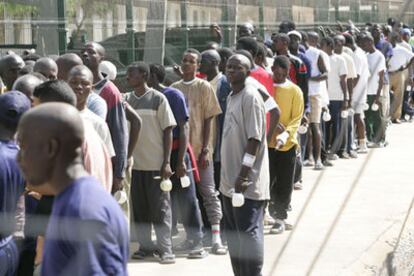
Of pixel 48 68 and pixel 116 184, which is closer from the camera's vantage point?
pixel 48 68

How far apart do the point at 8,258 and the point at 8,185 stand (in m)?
0.36

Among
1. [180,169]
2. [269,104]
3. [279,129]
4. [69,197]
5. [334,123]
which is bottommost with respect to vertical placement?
[334,123]

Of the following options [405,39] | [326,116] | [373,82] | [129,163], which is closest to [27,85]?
[129,163]

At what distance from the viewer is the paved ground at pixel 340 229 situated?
7637mm

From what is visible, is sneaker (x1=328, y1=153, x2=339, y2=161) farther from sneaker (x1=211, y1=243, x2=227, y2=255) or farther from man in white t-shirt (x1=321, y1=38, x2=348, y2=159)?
sneaker (x1=211, y1=243, x2=227, y2=255)

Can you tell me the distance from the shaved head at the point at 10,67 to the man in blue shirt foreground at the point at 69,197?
13.2 ft

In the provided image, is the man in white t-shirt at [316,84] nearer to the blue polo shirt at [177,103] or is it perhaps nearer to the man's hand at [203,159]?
the man's hand at [203,159]

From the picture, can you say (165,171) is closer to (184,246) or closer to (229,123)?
(184,246)

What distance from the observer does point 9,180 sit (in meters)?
4.79

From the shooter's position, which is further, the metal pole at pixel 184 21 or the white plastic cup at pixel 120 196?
the metal pole at pixel 184 21

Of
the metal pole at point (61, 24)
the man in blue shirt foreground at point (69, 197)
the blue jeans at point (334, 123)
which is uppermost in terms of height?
the metal pole at point (61, 24)

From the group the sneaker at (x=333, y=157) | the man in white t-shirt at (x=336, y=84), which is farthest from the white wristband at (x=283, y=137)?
the sneaker at (x=333, y=157)

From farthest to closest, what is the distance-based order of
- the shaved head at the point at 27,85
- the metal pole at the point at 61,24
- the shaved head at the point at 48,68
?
the metal pole at the point at 61,24 < the shaved head at the point at 48,68 < the shaved head at the point at 27,85

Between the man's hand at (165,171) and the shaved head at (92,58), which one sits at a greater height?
the shaved head at (92,58)
